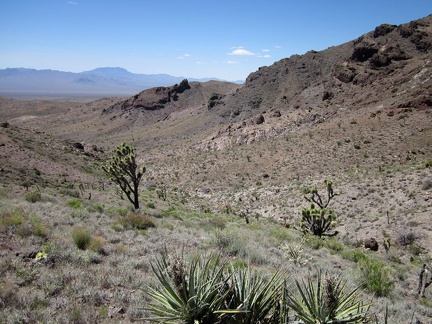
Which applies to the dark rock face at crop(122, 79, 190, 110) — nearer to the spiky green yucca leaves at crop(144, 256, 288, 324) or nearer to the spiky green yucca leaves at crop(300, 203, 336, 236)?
the spiky green yucca leaves at crop(300, 203, 336, 236)

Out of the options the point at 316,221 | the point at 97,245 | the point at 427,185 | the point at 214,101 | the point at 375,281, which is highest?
the point at 214,101

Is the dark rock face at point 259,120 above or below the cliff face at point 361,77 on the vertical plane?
below

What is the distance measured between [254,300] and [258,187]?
30.2 metres

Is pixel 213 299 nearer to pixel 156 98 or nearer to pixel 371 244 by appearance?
pixel 371 244

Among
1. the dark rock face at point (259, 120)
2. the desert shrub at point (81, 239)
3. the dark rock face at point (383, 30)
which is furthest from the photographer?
the dark rock face at point (383, 30)

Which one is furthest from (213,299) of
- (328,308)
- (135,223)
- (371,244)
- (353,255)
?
(371,244)

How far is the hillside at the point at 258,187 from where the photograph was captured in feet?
22.5

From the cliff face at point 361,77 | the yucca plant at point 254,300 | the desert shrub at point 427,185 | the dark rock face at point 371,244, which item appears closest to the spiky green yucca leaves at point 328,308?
the yucca plant at point 254,300

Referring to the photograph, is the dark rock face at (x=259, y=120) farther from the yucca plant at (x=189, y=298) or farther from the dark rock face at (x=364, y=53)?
the yucca plant at (x=189, y=298)

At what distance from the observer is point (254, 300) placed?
375 centimetres

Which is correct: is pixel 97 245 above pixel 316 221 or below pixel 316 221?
above

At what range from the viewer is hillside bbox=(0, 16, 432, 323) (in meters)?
6.86

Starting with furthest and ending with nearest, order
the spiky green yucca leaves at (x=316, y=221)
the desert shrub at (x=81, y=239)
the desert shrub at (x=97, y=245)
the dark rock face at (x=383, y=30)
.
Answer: the dark rock face at (x=383, y=30), the spiky green yucca leaves at (x=316, y=221), the desert shrub at (x=81, y=239), the desert shrub at (x=97, y=245)

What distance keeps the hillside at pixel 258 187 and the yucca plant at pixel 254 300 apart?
0.88m
